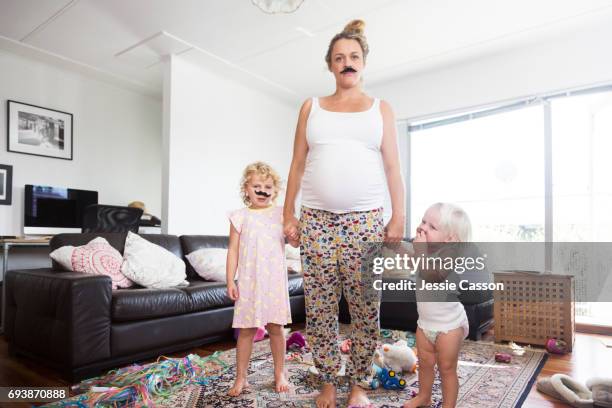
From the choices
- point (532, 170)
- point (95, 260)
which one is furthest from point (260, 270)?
point (532, 170)

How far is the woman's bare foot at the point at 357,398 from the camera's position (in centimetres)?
159

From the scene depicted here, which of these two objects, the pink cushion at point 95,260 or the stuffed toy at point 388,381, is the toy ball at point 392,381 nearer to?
the stuffed toy at point 388,381

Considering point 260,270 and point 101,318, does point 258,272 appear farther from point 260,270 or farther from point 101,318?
point 101,318

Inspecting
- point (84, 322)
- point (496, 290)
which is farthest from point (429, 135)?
point (84, 322)

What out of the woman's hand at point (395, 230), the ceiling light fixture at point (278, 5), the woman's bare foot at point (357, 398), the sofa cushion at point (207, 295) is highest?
the ceiling light fixture at point (278, 5)

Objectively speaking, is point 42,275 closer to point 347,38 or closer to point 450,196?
point 347,38

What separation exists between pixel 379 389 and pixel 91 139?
4.30m

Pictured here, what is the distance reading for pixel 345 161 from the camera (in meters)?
1.48

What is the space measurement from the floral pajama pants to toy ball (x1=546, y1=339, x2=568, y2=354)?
67.0 inches

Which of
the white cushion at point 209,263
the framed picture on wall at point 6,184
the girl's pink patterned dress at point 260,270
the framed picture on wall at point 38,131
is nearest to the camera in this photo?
the girl's pink patterned dress at point 260,270

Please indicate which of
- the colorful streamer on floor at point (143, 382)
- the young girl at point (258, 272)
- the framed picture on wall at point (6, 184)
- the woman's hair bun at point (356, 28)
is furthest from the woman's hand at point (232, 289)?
the framed picture on wall at point (6, 184)

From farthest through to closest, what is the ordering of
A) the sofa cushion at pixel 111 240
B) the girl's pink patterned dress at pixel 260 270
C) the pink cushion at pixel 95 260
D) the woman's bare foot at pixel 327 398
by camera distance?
the sofa cushion at pixel 111 240
the pink cushion at pixel 95 260
the girl's pink patterned dress at pixel 260 270
the woman's bare foot at pixel 327 398

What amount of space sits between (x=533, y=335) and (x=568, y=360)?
1.02 ft

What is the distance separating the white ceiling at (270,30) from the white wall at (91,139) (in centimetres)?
32
